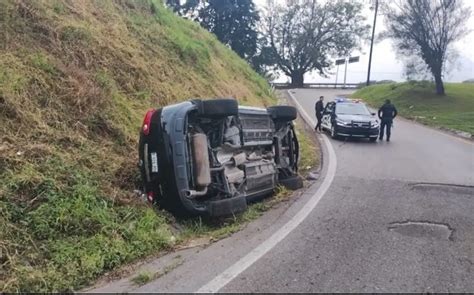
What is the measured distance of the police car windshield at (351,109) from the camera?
1827cm

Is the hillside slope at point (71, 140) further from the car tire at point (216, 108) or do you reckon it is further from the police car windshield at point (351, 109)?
the police car windshield at point (351, 109)

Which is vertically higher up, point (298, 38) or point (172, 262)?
point (298, 38)

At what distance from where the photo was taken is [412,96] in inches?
1531

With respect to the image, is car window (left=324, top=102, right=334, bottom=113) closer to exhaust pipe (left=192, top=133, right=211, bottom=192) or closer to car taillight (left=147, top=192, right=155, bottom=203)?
exhaust pipe (left=192, top=133, right=211, bottom=192)

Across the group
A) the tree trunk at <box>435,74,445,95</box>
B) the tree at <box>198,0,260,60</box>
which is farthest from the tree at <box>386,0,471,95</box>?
the tree at <box>198,0,260,60</box>

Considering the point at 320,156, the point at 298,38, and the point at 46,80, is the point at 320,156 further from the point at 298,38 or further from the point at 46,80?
the point at 298,38

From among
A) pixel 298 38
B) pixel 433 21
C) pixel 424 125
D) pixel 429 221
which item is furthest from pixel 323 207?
pixel 298 38

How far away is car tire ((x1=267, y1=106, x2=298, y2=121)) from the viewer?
8.50m

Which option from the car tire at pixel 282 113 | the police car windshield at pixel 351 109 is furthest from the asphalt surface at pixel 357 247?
the police car windshield at pixel 351 109

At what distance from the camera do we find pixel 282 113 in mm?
8625

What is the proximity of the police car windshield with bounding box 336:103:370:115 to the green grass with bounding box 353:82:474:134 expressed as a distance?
17.2 feet

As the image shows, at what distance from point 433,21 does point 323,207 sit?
3371 centimetres

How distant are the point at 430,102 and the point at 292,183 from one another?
101 ft

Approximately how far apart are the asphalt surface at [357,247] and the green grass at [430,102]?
14.6 meters
